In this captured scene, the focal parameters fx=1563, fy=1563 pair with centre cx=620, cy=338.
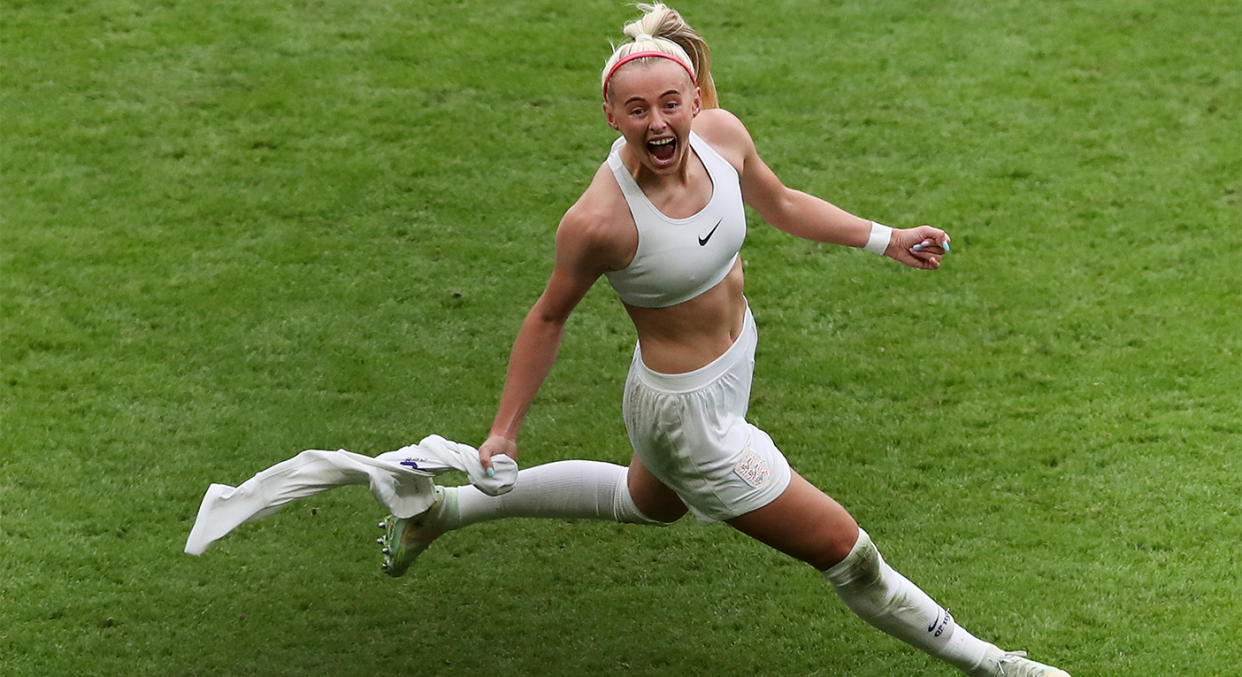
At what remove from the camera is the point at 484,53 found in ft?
30.2

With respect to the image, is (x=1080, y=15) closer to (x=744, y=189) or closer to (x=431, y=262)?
(x=431, y=262)

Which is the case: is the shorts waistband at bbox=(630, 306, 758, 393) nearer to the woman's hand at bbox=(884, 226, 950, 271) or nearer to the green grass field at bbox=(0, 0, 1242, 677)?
the woman's hand at bbox=(884, 226, 950, 271)

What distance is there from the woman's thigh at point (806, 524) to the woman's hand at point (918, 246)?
2.69 feet

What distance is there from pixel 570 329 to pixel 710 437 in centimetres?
270

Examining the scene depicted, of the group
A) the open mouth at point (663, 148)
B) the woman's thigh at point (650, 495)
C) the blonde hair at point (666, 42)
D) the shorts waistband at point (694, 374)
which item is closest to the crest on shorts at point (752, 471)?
the shorts waistband at point (694, 374)

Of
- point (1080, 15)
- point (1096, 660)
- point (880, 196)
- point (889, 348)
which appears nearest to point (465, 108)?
point (880, 196)

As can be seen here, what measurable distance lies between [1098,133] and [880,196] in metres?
1.39

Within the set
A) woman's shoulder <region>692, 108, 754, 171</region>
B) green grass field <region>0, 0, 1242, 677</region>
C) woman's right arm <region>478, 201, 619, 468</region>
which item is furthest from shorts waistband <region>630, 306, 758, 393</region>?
green grass field <region>0, 0, 1242, 677</region>

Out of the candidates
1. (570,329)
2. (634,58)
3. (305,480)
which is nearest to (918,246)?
A: (634,58)

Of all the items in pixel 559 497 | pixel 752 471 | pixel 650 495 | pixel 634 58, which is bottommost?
pixel 559 497

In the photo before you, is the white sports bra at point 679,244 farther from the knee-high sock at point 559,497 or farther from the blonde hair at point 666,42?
the knee-high sock at point 559,497

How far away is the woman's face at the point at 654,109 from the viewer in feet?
13.3

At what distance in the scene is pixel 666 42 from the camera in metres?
4.17

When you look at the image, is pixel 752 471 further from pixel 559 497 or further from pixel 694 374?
pixel 559 497
